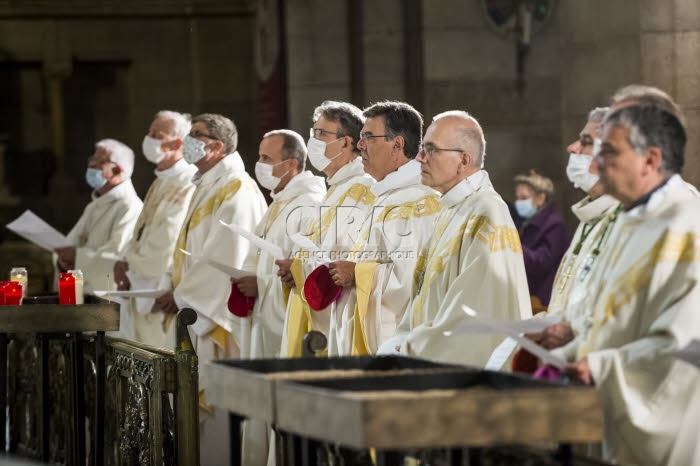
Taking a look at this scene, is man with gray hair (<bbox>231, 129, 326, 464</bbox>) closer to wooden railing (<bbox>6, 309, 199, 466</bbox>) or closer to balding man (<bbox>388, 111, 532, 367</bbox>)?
wooden railing (<bbox>6, 309, 199, 466</bbox>)

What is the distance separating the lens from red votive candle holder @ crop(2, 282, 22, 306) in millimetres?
7711

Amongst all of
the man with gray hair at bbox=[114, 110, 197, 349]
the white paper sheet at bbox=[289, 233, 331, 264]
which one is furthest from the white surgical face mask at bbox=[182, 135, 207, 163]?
the white paper sheet at bbox=[289, 233, 331, 264]

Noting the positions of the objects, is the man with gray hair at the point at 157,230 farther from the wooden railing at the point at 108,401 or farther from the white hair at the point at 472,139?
the white hair at the point at 472,139

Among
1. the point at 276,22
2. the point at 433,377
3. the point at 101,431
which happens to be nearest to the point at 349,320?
the point at 101,431

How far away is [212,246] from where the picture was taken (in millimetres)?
8859

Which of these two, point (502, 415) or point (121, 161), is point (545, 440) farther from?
point (121, 161)

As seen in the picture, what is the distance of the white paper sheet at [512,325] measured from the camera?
433 centimetres

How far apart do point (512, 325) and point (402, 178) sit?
96.6 inches

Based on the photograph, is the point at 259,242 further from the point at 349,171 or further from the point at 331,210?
the point at 349,171

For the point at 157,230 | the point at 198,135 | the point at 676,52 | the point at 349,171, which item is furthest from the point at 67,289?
the point at 676,52

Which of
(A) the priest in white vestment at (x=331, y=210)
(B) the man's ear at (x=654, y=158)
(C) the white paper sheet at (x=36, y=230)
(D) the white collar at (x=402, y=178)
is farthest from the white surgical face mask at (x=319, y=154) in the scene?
(B) the man's ear at (x=654, y=158)

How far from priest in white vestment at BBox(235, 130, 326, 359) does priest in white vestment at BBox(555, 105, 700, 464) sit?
3450 millimetres

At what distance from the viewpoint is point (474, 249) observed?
5.84 m

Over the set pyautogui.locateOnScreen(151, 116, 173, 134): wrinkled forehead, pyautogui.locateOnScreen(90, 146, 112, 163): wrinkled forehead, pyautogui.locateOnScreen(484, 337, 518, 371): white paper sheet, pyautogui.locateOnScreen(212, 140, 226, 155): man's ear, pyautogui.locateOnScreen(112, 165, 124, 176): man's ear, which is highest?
pyautogui.locateOnScreen(151, 116, 173, 134): wrinkled forehead
